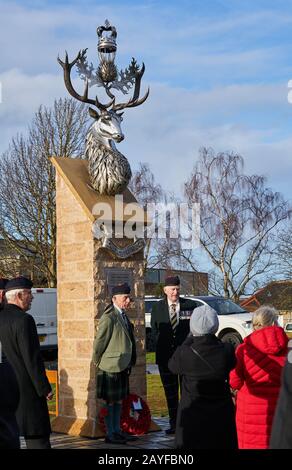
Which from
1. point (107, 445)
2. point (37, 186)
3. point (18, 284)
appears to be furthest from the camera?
point (37, 186)

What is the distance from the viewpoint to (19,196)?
34031 millimetres

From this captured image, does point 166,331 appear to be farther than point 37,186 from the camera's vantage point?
No

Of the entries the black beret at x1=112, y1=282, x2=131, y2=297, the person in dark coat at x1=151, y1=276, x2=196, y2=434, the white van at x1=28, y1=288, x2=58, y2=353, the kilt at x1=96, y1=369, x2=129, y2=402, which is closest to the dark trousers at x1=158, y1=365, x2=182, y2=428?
the person in dark coat at x1=151, y1=276, x2=196, y2=434

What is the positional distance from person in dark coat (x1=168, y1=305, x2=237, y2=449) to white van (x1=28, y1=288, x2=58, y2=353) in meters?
17.3

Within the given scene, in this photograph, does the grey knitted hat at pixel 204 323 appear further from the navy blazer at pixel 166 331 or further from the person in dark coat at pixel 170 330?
the navy blazer at pixel 166 331

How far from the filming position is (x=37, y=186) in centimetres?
3388

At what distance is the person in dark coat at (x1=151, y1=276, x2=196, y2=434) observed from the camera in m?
9.93

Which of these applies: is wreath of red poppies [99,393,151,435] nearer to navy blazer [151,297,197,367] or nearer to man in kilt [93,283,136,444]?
man in kilt [93,283,136,444]

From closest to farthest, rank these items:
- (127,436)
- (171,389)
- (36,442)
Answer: (36,442) → (127,436) → (171,389)

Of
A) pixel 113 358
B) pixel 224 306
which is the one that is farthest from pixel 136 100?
pixel 224 306

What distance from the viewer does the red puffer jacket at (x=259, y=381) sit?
20.5 feet

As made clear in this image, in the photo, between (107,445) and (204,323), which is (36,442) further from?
(107,445)

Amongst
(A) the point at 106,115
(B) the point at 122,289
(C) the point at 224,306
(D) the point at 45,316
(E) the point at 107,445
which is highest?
(A) the point at 106,115
